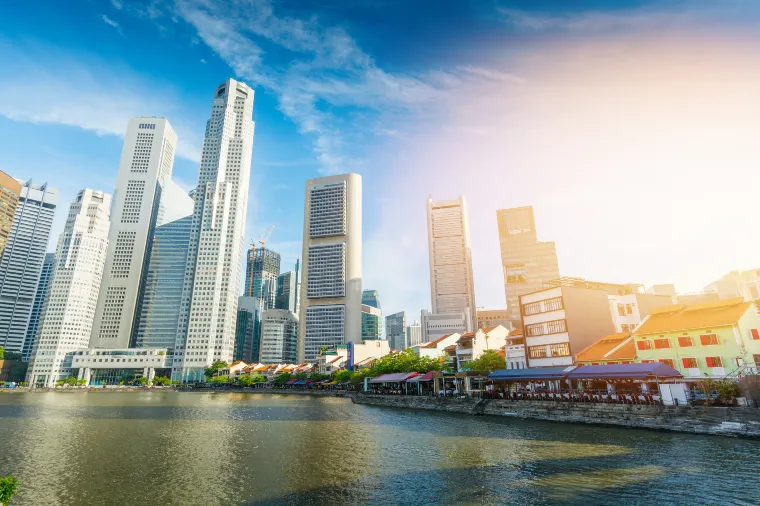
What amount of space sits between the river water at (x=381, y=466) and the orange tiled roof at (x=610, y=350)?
18.7m

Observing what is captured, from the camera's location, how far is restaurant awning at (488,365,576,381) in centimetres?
6061

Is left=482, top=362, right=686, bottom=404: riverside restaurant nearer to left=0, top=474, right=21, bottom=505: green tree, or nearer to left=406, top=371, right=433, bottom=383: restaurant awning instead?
left=406, top=371, right=433, bottom=383: restaurant awning

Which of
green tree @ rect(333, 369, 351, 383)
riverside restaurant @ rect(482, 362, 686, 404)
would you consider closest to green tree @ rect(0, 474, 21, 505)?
riverside restaurant @ rect(482, 362, 686, 404)

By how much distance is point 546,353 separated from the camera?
7381cm

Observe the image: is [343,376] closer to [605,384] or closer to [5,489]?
[605,384]

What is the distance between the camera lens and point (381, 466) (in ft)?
104

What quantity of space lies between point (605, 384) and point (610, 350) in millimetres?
5812

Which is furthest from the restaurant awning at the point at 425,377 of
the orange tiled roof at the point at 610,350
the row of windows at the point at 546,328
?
→ the orange tiled roof at the point at 610,350

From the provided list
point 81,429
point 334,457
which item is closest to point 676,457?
point 334,457

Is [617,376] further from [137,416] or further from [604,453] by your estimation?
[137,416]

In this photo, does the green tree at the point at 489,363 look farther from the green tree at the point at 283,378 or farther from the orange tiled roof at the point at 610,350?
the green tree at the point at 283,378

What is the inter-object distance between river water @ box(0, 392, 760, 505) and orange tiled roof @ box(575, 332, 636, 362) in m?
18.7

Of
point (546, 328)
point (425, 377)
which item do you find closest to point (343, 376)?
point (425, 377)

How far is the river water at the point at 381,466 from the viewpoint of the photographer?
24.0 meters
